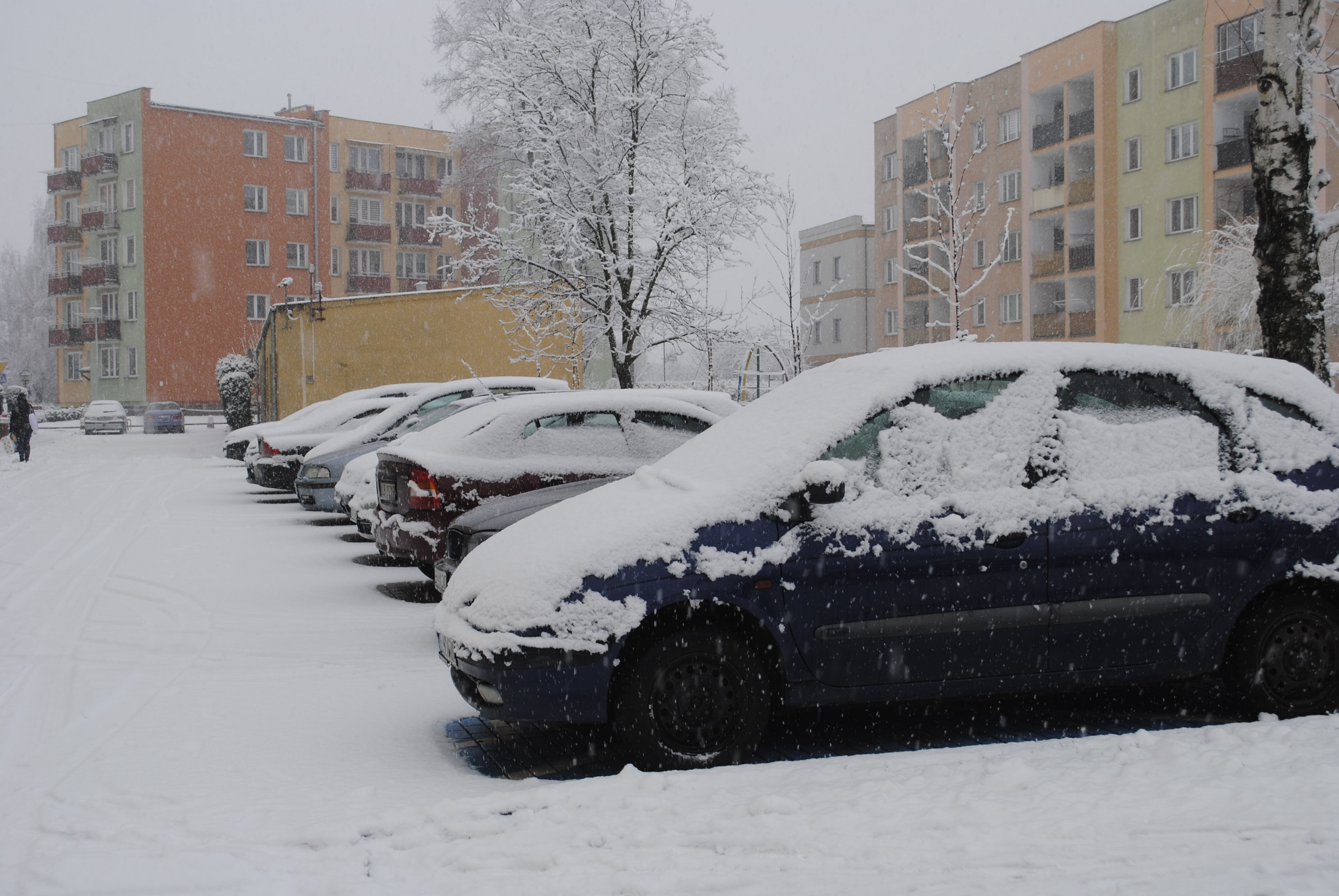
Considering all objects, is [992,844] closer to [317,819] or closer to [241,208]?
[317,819]

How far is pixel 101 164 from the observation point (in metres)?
64.5

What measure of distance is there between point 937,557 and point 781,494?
2.33 ft

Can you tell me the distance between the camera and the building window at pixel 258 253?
64.9 metres

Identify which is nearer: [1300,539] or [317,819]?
[317,819]

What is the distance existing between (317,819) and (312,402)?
27658 mm

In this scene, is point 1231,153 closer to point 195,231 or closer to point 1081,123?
point 1081,123

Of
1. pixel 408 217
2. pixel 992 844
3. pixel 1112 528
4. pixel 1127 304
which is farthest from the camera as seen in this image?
pixel 408 217

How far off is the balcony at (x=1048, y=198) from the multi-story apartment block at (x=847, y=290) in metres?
14.8

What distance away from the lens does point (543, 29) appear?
68.2 feet

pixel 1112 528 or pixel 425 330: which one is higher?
pixel 425 330

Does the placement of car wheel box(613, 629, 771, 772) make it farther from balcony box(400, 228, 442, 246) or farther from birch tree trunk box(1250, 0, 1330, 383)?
balcony box(400, 228, 442, 246)

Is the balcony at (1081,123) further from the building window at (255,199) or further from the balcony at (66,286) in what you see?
the balcony at (66,286)

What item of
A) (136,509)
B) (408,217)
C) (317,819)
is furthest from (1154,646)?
(408,217)

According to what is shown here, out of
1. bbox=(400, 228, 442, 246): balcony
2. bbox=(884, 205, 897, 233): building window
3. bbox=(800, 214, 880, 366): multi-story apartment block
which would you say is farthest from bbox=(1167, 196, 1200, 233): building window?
bbox=(400, 228, 442, 246): balcony
